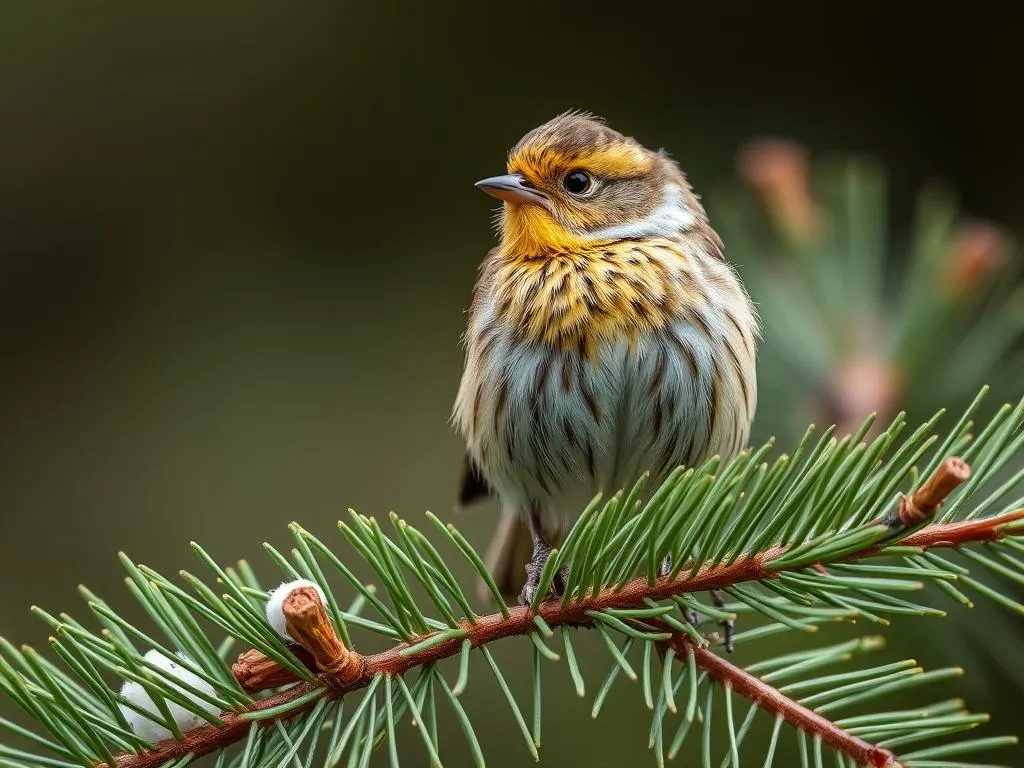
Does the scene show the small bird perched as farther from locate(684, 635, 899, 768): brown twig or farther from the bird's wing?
locate(684, 635, 899, 768): brown twig

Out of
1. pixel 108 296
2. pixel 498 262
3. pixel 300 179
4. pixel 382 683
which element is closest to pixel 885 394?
pixel 498 262

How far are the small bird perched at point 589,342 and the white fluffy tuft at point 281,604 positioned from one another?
0.88 metres

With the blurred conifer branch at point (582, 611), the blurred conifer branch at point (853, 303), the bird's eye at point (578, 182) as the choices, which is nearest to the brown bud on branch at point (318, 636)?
the blurred conifer branch at point (582, 611)

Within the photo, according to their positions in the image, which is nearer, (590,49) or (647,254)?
(647,254)

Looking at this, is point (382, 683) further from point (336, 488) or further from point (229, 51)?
point (229, 51)

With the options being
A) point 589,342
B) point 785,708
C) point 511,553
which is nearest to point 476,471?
point 511,553

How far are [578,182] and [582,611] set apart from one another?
1.58 metres

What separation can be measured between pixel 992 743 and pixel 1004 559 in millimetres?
248

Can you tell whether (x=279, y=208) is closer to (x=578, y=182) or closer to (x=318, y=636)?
(x=578, y=182)

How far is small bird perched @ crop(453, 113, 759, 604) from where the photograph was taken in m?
2.66

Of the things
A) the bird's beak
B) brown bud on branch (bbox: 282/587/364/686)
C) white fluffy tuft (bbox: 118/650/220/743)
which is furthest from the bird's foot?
the bird's beak

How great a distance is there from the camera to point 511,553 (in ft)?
10.6

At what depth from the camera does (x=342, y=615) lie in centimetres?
165

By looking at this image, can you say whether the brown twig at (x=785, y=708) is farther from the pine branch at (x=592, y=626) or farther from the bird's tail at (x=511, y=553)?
the bird's tail at (x=511, y=553)
